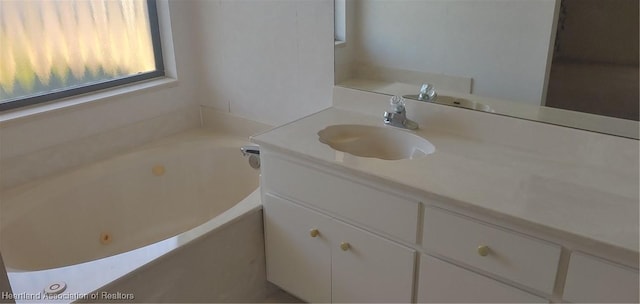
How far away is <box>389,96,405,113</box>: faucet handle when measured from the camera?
6.09 ft

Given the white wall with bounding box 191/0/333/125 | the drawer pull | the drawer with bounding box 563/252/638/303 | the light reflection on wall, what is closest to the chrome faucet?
the white wall with bounding box 191/0/333/125

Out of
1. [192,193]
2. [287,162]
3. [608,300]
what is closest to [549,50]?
[608,300]

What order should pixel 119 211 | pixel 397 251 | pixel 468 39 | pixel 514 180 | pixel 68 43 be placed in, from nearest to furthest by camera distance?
1. pixel 514 180
2. pixel 397 251
3. pixel 468 39
4. pixel 68 43
5. pixel 119 211

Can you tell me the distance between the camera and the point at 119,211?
2.32 metres

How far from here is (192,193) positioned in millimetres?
2523

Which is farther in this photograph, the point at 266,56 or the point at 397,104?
the point at 266,56

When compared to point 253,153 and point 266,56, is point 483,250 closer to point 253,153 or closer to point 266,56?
point 253,153

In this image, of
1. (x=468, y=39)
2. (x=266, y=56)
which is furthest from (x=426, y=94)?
(x=266, y=56)

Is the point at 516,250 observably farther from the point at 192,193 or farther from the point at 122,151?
the point at 122,151

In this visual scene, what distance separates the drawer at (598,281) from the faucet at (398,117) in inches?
31.7

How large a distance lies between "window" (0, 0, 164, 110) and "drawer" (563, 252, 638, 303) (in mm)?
2131

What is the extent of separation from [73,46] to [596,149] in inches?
85.1

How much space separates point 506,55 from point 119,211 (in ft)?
5.97

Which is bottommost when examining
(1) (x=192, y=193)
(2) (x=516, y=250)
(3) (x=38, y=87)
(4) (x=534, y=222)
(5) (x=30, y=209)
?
(1) (x=192, y=193)
